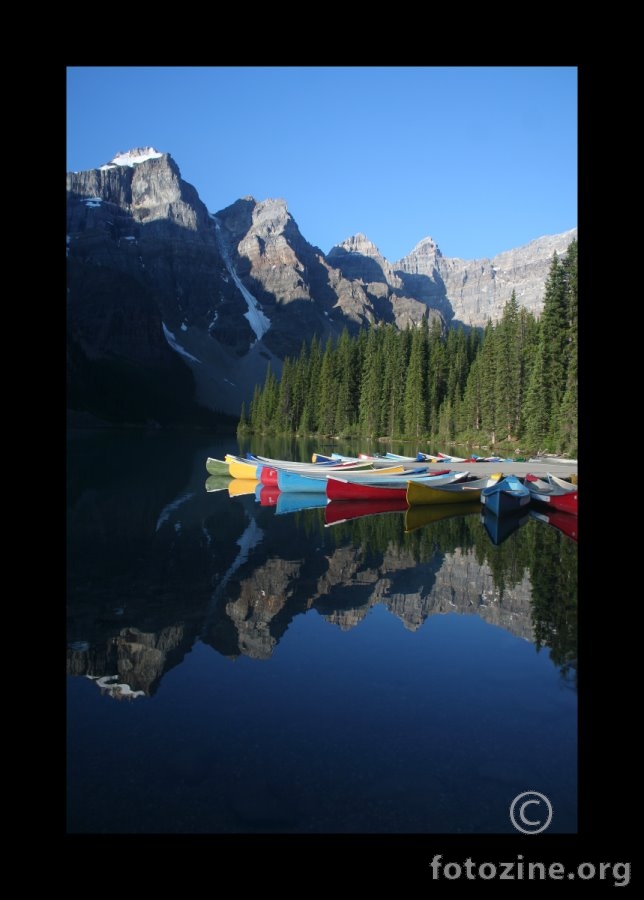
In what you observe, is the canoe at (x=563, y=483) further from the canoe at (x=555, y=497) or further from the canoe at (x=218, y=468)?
the canoe at (x=218, y=468)

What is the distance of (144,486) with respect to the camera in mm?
29156

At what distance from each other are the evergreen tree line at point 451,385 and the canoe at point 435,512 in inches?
828

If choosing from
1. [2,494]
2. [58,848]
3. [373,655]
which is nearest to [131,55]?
[2,494]

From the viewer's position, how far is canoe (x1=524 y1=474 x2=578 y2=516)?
21.5 m

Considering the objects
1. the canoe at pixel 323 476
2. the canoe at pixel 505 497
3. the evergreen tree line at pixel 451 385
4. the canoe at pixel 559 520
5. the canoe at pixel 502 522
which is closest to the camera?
the canoe at pixel 502 522

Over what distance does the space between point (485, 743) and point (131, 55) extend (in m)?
6.93

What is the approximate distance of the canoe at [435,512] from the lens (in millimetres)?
20716

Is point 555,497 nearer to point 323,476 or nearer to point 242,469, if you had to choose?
point 323,476

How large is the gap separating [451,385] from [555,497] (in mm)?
60522

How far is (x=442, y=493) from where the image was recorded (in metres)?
24.0

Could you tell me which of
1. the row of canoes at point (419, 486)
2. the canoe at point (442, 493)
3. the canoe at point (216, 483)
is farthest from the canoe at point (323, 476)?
the canoe at point (216, 483)

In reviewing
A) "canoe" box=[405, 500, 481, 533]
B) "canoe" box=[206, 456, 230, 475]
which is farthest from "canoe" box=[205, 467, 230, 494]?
"canoe" box=[405, 500, 481, 533]

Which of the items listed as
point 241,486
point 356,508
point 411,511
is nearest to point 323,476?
point 356,508
